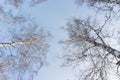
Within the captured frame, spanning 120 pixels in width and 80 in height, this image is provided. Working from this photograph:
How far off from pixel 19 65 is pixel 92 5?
444 centimetres

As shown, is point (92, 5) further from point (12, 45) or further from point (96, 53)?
point (12, 45)

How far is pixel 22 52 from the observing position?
1023cm

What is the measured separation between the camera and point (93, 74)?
1159 cm

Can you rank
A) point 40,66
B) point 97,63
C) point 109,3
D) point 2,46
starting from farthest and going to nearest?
1. point 97,63
2. point 109,3
3. point 40,66
4. point 2,46

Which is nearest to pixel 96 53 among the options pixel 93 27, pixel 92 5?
pixel 93 27

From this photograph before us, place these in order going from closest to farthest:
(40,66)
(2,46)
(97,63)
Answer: (2,46) < (40,66) < (97,63)

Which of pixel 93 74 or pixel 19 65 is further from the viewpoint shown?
pixel 93 74

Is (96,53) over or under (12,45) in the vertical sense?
under

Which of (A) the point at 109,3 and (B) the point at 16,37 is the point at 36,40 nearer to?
(B) the point at 16,37

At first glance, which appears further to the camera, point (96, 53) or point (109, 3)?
point (96, 53)

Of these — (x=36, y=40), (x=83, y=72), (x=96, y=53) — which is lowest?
(x=83, y=72)

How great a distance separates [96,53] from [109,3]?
2574 millimetres

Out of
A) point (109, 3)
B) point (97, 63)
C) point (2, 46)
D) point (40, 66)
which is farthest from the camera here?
point (97, 63)

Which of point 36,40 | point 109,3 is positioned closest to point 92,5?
point 109,3
